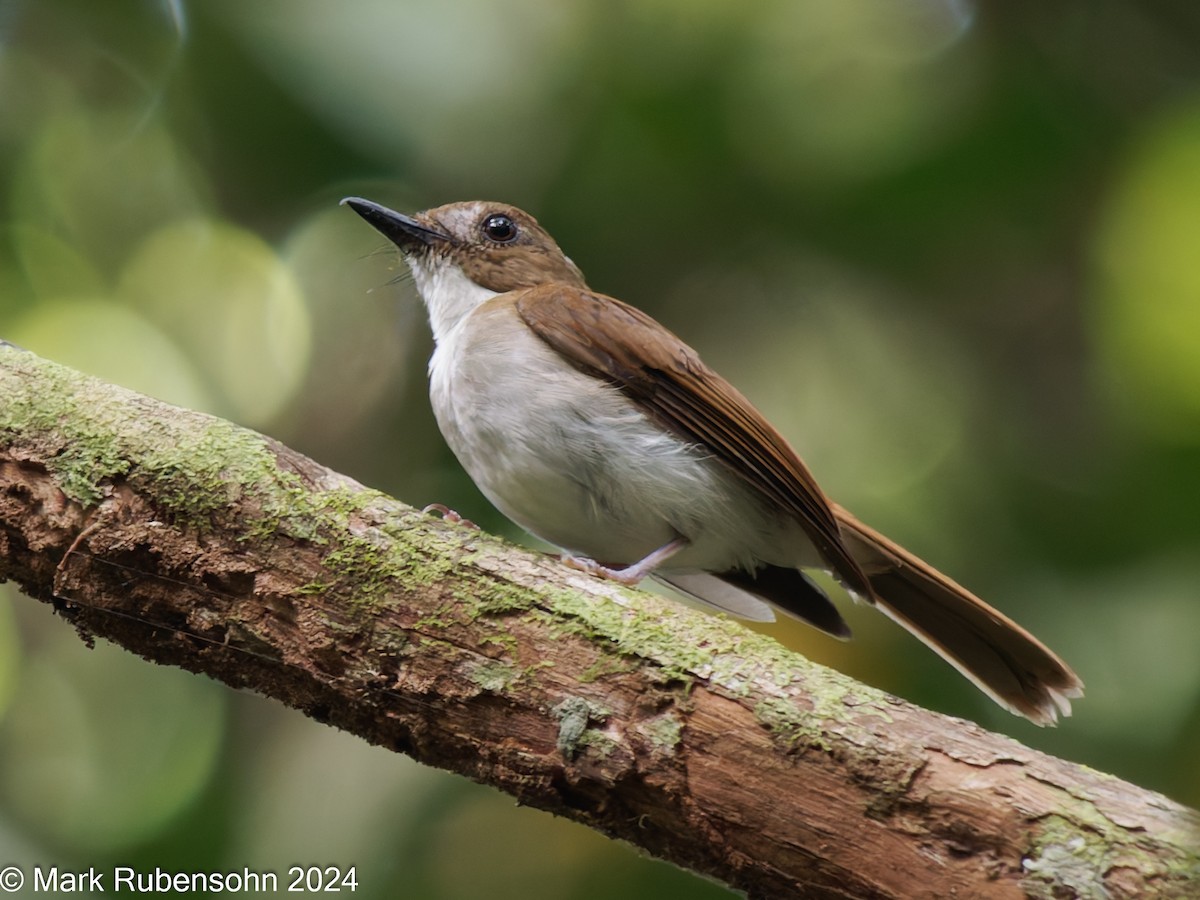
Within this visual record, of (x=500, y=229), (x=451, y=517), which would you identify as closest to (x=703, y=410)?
(x=451, y=517)

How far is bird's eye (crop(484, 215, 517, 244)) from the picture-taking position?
4102mm

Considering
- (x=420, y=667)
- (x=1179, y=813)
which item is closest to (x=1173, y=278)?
(x=1179, y=813)

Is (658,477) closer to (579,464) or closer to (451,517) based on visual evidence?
(579,464)

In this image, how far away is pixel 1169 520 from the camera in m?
3.43

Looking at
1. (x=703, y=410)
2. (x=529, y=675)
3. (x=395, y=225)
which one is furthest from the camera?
(x=395, y=225)

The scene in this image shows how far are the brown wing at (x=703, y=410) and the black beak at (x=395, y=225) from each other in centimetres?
83

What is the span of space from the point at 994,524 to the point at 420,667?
2.30 metres

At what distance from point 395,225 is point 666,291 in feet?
3.78

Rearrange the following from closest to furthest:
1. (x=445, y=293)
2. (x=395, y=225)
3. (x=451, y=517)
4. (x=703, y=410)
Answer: (x=451, y=517)
(x=703, y=410)
(x=395, y=225)
(x=445, y=293)

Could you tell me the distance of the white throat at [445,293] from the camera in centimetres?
401

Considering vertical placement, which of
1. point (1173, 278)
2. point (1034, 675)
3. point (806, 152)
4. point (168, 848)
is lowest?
point (168, 848)

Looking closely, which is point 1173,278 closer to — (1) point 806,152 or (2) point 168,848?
(1) point 806,152

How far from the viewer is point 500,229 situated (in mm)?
4109

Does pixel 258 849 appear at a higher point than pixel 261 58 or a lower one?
lower
